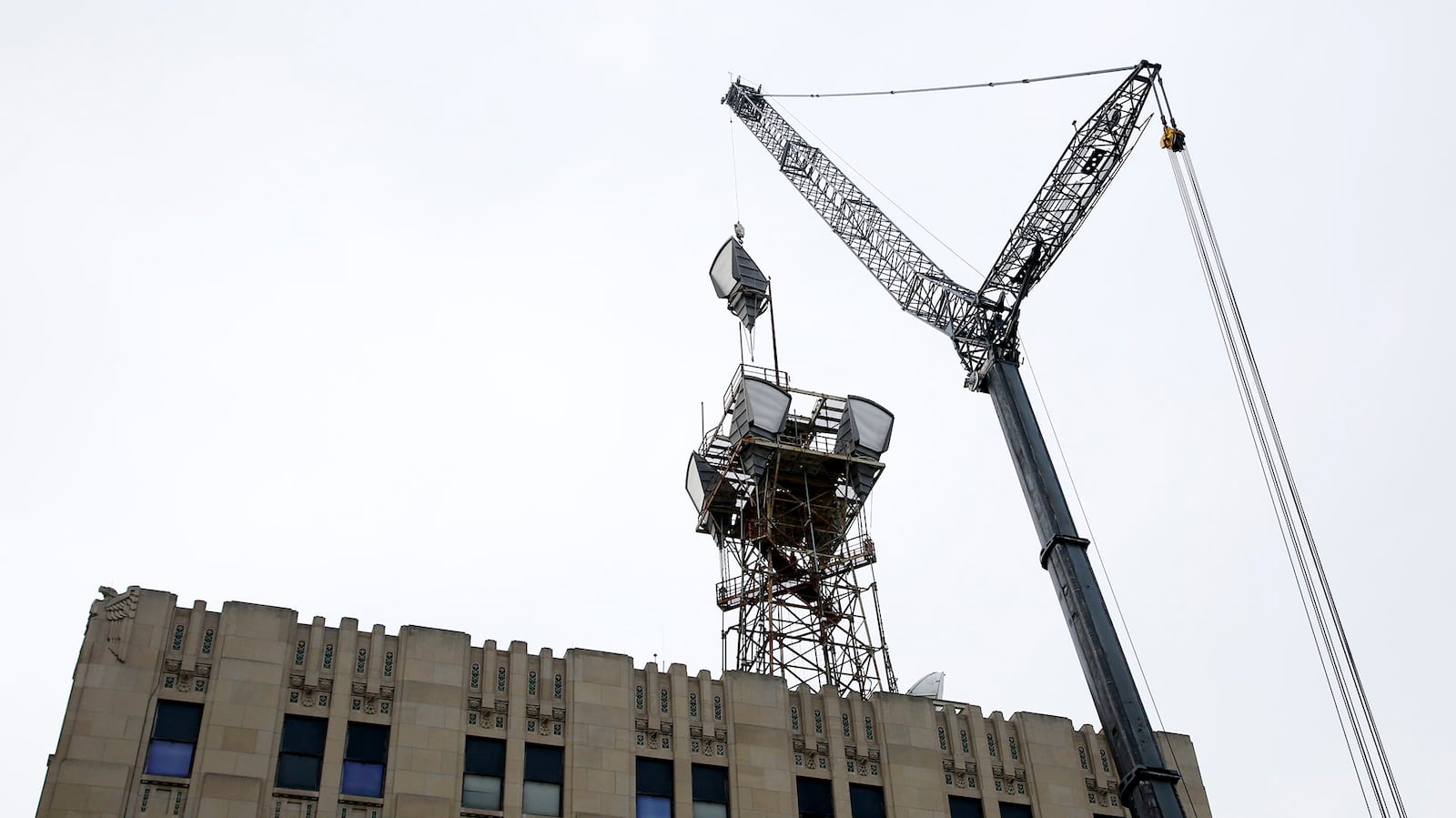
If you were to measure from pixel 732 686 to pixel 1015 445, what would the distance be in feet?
44.3

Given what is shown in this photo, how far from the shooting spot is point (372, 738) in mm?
40688

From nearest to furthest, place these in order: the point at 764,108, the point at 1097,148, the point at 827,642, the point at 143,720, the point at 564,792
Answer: the point at 143,720 → the point at 564,792 → the point at 1097,148 → the point at 827,642 → the point at 764,108

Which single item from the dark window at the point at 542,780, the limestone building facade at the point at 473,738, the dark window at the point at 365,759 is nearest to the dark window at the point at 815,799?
the limestone building facade at the point at 473,738

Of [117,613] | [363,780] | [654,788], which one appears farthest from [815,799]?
[117,613]

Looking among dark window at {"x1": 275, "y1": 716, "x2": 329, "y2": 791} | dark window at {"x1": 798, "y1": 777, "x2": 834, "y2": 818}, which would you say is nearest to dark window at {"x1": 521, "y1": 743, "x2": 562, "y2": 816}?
dark window at {"x1": 275, "y1": 716, "x2": 329, "y2": 791}

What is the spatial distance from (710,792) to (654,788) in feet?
5.70

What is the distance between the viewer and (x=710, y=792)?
4309 cm

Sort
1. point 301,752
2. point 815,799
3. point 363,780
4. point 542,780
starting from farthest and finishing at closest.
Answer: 1. point 815,799
2. point 542,780
3. point 363,780
4. point 301,752

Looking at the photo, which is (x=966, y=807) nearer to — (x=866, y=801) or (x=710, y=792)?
(x=866, y=801)

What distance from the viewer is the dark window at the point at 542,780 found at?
41.0 m

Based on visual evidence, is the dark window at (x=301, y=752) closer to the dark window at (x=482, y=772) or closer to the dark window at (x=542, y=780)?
the dark window at (x=482, y=772)

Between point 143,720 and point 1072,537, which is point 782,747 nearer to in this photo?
point 1072,537

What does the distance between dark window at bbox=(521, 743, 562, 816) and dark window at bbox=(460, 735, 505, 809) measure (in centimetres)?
79

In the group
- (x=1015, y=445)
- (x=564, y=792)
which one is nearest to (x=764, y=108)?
(x=1015, y=445)
